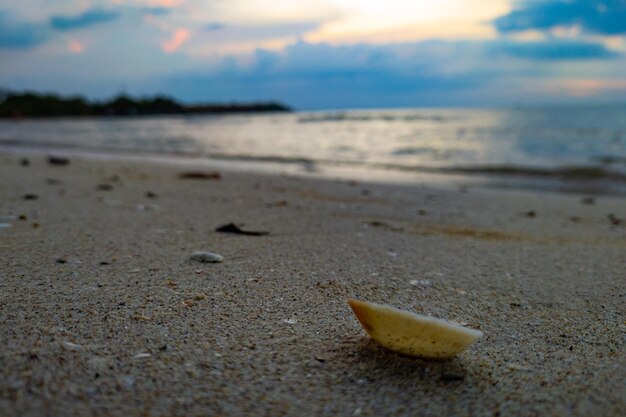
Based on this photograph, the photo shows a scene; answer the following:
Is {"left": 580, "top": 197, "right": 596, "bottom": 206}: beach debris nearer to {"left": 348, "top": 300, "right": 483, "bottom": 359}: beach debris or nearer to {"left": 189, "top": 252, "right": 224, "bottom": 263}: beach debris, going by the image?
{"left": 189, "top": 252, "right": 224, "bottom": 263}: beach debris

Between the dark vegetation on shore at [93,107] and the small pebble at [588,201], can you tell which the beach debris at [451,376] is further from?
the dark vegetation on shore at [93,107]

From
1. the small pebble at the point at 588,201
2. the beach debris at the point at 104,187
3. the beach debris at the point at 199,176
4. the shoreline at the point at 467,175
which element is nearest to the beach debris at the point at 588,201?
the small pebble at the point at 588,201

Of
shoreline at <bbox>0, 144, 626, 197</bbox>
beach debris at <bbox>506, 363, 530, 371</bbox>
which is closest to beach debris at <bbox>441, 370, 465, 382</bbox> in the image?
beach debris at <bbox>506, 363, 530, 371</bbox>

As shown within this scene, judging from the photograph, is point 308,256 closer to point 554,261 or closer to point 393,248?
point 393,248

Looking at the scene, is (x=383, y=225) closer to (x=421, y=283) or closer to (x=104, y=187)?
(x=421, y=283)

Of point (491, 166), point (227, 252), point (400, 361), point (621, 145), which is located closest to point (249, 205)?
point (227, 252)

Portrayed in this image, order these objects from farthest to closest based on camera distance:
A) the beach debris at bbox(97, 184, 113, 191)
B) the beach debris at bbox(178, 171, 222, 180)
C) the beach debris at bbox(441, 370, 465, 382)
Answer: the beach debris at bbox(178, 171, 222, 180) → the beach debris at bbox(97, 184, 113, 191) → the beach debris at bbox(441, 370, 465, 382)
